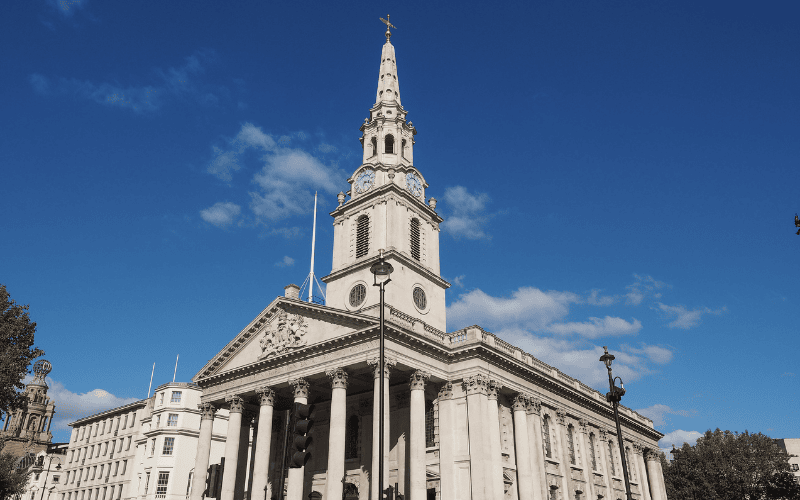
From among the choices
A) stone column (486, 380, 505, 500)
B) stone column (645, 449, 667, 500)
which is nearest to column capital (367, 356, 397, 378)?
stone column (486, 380, 505, 500)

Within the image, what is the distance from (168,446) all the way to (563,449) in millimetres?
43570

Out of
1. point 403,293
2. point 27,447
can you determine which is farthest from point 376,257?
point 27,447

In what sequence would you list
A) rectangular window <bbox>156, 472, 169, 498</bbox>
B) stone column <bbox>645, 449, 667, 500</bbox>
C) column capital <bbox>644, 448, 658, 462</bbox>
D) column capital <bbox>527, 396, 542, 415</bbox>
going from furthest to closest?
rectangular window <bbox>156, 472, 169, 498</bbox> < column capital <bbox>644, 448, 658, 462</bbox> < stone column <bbox>645, 449, 667, 500</bbox> < column capital <bbox>527, 396, 542, 415</bbox>

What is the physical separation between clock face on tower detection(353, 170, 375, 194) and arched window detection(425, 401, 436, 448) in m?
20.4

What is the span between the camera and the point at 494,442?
36281 millimetres

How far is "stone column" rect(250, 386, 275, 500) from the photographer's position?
1410 inches

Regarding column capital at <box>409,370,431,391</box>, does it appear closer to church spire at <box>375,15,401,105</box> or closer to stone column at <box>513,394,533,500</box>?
stone column at <box>513,394,533,500</box>

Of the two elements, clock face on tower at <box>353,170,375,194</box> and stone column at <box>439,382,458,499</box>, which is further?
clock face on tower at <box>353,170,375,194</box>

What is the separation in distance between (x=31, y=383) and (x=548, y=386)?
114 meters

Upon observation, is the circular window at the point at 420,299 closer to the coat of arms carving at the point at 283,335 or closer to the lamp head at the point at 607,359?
the coat of arms carving at the point at 283,335

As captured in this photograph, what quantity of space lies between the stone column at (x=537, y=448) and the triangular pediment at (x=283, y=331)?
14.0 metres

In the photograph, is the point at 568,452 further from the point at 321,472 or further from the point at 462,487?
the point at 321,472

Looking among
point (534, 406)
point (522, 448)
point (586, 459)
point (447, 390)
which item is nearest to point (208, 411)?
point (447, 390)

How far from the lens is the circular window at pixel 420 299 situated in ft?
155
